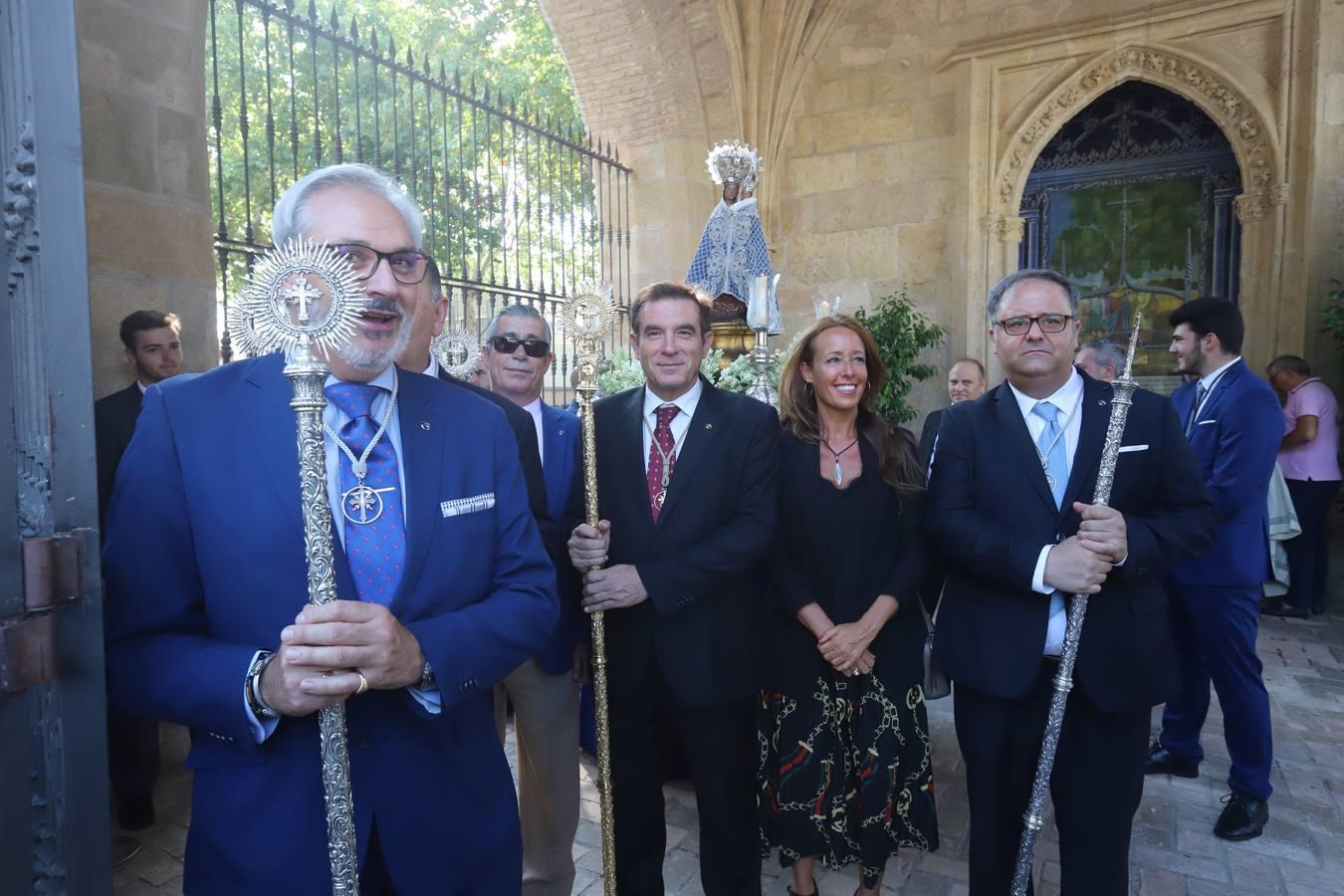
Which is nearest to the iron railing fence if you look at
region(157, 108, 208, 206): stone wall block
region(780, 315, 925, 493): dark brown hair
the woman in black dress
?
region(157, 108, 208, 206): stone wall block

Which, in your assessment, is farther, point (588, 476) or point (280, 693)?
point (588, 476)

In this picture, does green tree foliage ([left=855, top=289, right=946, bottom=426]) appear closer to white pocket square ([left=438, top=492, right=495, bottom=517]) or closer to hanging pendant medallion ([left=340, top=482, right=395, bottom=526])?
white pocket square ([left=438, top=492, right=495, bottom=517])

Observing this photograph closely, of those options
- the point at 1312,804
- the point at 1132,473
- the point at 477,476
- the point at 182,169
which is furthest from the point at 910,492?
the point at 182,169

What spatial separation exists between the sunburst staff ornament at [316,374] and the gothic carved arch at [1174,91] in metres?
8.38

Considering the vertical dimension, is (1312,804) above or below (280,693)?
below

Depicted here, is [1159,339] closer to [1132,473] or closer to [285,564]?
[1132,473]

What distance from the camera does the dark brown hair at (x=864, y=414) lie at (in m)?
2.74

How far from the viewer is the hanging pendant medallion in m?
1.40

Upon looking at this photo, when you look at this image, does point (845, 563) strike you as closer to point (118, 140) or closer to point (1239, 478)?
point (1239, 478)

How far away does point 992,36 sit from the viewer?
8125 mm

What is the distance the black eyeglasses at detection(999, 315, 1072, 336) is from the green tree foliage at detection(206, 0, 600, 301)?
13.4ft

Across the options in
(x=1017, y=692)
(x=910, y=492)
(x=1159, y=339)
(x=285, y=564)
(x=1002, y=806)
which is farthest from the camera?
(x=1159, y=339)

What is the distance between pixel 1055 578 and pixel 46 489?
2.17 meters

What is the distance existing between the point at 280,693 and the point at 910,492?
209cm
